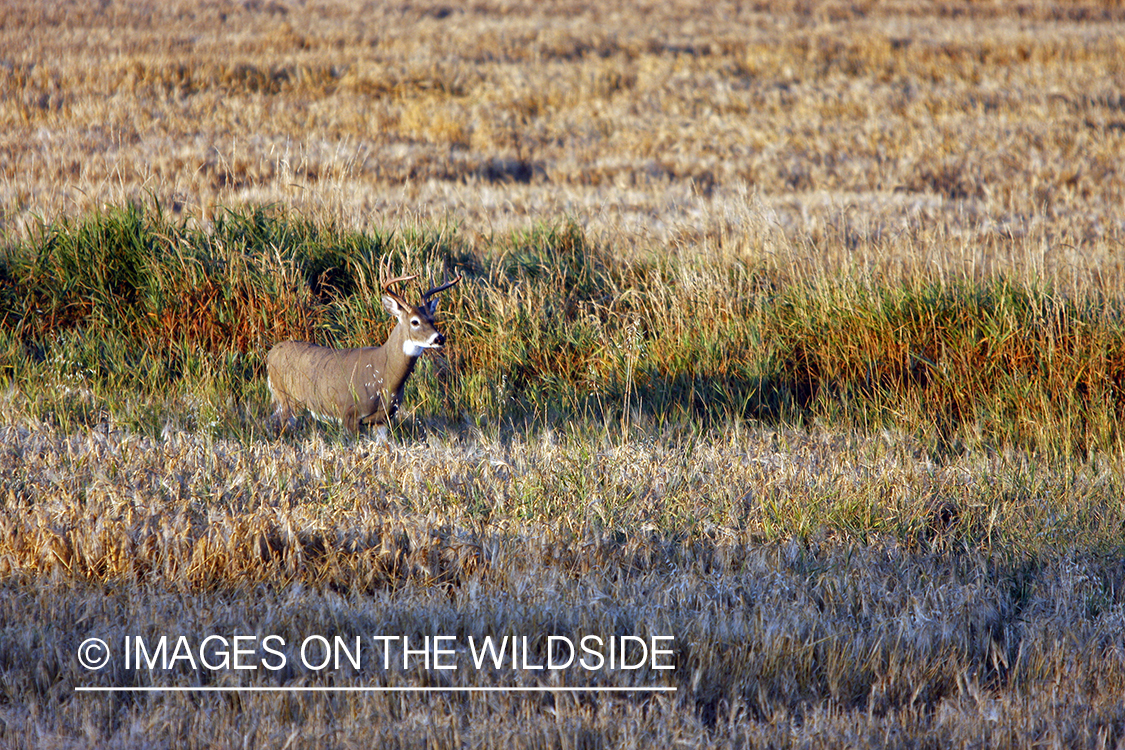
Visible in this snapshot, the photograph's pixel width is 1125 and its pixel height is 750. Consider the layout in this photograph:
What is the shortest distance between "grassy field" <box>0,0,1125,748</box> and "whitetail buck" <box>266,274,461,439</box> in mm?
219

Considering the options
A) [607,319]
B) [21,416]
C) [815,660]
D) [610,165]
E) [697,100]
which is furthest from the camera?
[697,100]

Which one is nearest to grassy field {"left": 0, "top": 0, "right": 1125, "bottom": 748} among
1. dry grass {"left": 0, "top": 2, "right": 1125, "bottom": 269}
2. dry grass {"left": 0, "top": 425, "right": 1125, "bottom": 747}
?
dry grass {"left": 0, "top": 425, "right": 1125, "bottom": 747}

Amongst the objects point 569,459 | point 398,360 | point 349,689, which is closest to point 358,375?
point 398,360

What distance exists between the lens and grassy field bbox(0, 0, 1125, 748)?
3.40 metres

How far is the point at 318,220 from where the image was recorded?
850cm

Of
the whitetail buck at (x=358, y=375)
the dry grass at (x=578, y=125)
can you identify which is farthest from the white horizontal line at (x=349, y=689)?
the dry grass at (x=578, y=125)

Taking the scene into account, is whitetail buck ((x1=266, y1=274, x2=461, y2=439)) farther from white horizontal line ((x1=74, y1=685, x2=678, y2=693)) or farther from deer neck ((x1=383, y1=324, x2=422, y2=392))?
white horizontal line ((x1=74, y1=685, x2=678, y2=693))

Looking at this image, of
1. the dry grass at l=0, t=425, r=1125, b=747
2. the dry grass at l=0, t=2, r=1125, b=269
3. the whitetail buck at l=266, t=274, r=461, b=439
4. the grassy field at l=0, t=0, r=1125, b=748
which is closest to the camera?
the dry grass at l=0, t=425, r=1125, b=747

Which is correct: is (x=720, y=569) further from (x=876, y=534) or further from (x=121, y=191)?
(x=121, y=191)

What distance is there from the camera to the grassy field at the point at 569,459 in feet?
11.1

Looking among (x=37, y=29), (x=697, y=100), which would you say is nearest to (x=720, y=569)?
(x=697, y=100)

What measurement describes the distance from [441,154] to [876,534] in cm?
1229

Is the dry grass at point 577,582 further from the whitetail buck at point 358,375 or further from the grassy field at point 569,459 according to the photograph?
the whitetail buck at point 358,375

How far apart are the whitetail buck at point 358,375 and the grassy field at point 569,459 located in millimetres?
219
